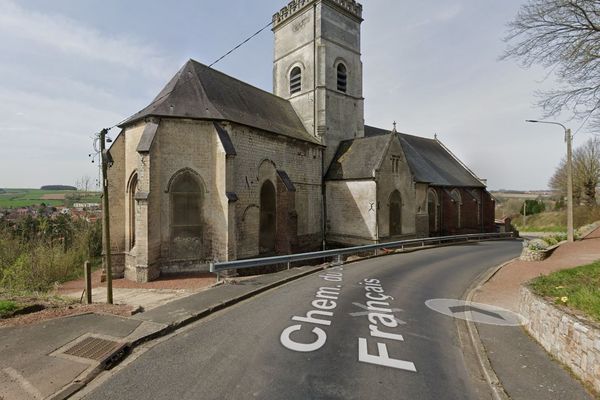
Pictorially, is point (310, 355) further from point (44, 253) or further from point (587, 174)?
point (587, 174)

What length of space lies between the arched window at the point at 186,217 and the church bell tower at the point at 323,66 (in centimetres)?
1114

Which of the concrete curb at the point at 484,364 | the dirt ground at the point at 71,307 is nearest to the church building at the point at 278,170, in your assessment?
the dirt ground at the point at 71,307

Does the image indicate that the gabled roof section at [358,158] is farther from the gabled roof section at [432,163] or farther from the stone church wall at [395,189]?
the gabled roof section at [432,163]

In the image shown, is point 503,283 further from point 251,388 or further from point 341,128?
point 341,128

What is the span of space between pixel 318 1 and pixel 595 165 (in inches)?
1604

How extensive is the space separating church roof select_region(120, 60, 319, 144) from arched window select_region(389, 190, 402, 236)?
7.48 metres

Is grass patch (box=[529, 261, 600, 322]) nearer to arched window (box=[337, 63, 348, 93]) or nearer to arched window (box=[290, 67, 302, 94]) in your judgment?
arched window (box=[337, 63, 348, 93])

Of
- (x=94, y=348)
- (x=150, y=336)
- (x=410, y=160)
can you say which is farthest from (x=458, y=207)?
(x=94, y=348)

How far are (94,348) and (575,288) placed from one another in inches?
400

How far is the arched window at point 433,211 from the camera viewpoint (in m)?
25.1

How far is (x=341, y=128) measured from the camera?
23.0 metres

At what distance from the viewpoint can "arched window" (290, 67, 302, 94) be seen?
914 inches

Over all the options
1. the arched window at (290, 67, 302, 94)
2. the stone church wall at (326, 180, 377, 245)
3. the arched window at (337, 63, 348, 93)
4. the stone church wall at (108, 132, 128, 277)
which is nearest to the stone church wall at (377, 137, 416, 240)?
the stone church wall at (326, 180, 377, 245)

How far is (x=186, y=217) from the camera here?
543 inches
